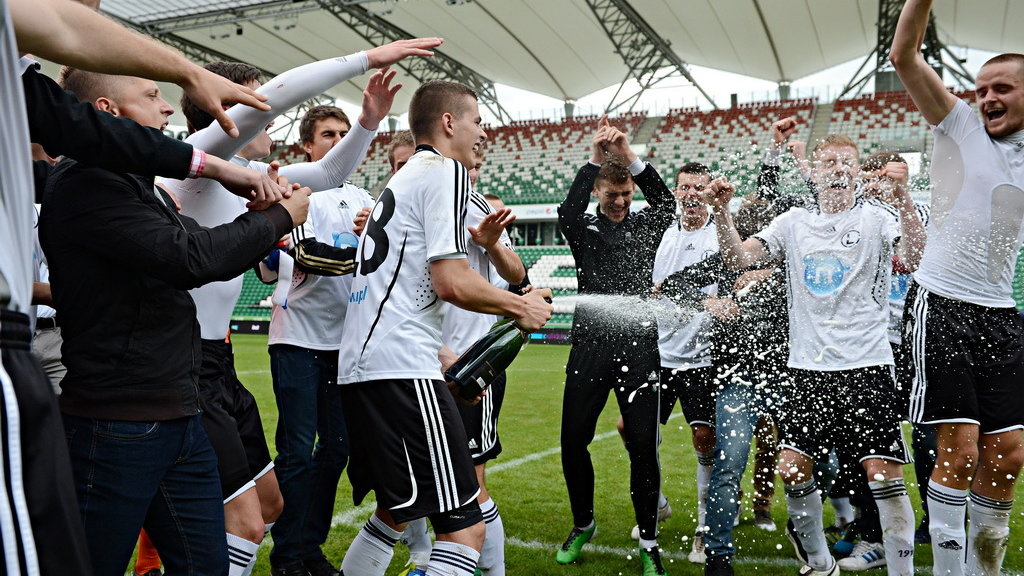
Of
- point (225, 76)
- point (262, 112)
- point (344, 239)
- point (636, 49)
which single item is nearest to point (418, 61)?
point (636, 49)

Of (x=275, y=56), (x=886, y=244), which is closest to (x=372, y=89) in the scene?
(x=886, y=244)

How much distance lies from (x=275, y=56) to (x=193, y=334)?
3220 centimetres

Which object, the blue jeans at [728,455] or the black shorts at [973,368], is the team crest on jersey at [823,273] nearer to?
the black shorts at [973,368]

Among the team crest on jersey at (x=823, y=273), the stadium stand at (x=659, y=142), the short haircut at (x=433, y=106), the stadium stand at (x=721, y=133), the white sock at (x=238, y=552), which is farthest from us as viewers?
the stadium stand at (x=721, y=133)

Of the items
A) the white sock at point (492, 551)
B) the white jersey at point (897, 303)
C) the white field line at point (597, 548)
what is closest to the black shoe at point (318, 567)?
the white field line at point (597, 548)

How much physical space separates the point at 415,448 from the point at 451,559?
40 centimetres

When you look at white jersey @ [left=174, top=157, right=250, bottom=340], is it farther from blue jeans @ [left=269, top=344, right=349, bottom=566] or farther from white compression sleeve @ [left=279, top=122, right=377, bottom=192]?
blue jeans @ [left=269, top=344, right=349, bottom=566]

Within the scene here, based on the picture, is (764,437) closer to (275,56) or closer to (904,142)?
(904,142)

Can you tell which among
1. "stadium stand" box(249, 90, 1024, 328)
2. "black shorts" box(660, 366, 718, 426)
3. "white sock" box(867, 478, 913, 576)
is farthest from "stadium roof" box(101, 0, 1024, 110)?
"white sock" box(867, 478, 913, 576)

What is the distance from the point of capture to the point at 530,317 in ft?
9.69

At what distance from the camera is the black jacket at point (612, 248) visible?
4703mm

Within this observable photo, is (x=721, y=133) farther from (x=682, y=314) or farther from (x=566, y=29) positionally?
(x=682, y=314)

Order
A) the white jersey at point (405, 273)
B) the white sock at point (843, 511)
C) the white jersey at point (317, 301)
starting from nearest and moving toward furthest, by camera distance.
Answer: the white jersey at point (405, 273) → the white jersey at point (317, 301) → the white sock at point (843, 511)

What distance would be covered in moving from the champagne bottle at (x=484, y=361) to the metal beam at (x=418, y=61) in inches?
836
